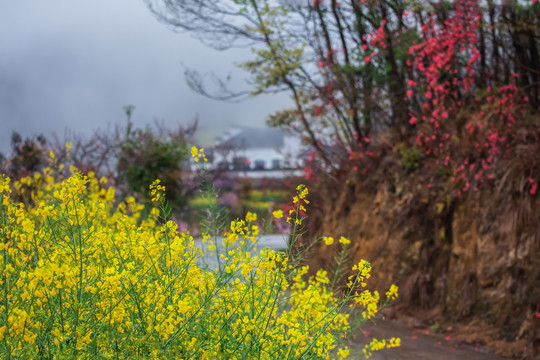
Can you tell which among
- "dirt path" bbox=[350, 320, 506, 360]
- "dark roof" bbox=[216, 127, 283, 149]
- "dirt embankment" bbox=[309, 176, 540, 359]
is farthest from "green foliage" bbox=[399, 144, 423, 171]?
"dark roof" bbox=[216, 127, 283, 149]

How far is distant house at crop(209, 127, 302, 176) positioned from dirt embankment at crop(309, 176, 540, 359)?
119 inches

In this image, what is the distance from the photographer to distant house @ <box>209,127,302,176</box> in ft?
45.1

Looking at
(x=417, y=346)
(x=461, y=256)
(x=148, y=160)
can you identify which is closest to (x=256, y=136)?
(x=148, y=160)

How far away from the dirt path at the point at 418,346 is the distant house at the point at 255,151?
542cm

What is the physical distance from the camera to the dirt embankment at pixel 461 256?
278 inches

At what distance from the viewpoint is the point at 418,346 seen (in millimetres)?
7488

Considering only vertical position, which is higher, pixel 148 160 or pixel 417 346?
pixel 148 160

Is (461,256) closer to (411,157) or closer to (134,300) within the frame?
(411,157)

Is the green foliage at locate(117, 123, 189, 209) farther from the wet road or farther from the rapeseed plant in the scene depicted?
the rapeseed plant

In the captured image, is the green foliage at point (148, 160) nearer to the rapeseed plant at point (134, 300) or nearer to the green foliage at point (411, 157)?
the green foliage at point (411, 157)

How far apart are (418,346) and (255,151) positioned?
3221 cm

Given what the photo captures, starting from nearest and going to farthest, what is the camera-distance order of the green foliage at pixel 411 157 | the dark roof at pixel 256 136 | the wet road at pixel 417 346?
the wet road at pixel 417 346, the green foliage at pixel 411 157, the dark roof at pixel 256 136

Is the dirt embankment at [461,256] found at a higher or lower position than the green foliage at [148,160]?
lower

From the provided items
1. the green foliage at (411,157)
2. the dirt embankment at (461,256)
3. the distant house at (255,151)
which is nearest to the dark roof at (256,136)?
the distant house at (255,151)
